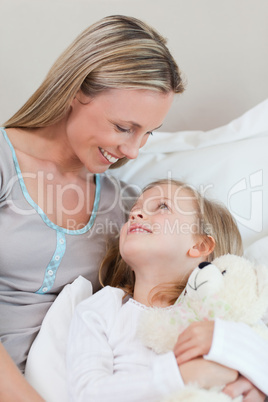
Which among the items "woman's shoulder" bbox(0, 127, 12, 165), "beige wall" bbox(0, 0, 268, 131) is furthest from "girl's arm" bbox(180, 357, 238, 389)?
"beige wall" bbox(0, 0, 268, 131)

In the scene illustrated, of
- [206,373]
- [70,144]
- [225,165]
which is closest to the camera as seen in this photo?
[206,373]

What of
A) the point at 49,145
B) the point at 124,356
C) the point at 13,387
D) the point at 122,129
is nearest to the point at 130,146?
the point at 122,129

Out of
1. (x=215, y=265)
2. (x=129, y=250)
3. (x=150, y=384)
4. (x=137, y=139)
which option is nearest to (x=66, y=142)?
(x=137, y=139)

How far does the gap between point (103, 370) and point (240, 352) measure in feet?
0.92

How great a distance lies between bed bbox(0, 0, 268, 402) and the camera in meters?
1.42

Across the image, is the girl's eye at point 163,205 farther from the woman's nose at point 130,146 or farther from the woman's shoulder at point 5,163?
the woman's shoulder at point 5,163

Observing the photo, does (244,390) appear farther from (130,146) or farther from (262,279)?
(130,146)

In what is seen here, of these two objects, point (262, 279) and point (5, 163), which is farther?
point (5, 163)

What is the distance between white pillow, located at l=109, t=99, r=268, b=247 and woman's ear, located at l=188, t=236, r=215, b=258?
234 millimetres

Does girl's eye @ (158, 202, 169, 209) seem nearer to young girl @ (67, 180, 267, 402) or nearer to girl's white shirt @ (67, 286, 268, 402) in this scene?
young girl @ (67, 180, 267, 402)

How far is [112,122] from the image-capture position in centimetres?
117

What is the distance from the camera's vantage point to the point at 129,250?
113 centimetres

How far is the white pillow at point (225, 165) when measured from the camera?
4.58 ft

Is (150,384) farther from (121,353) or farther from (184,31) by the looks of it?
(184,31)
